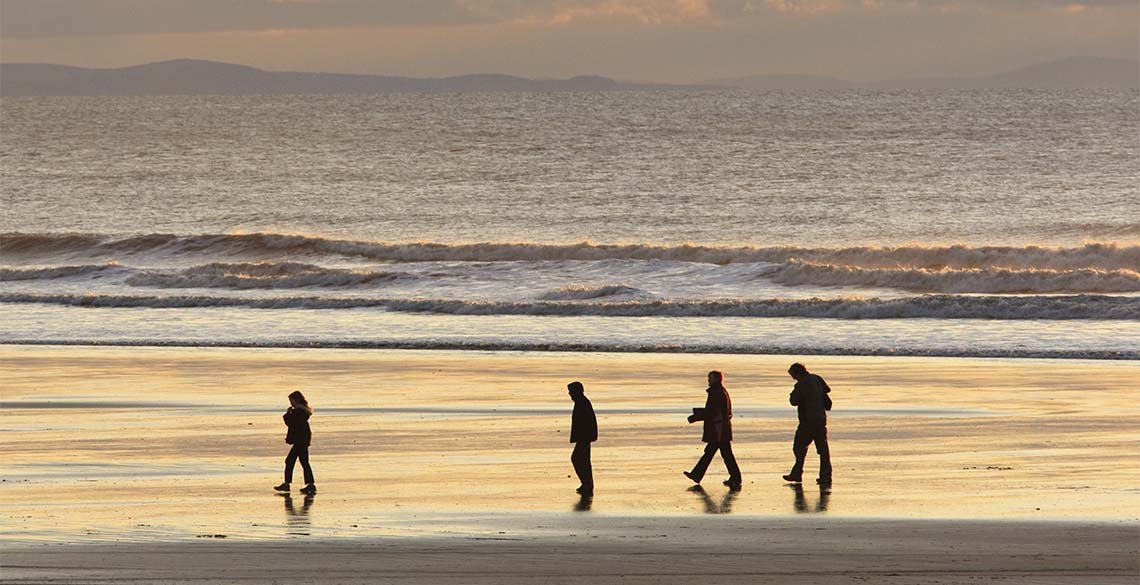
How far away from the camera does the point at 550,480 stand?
15.0 m

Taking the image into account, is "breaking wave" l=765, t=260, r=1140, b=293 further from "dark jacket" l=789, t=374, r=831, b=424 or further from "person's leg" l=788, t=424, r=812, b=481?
"person's leg" l=788, t=424, r=812, b=481

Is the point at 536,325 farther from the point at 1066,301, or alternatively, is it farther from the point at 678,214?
the point at 678,214

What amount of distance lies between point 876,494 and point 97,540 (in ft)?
22.0

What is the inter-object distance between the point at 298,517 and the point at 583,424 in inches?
120

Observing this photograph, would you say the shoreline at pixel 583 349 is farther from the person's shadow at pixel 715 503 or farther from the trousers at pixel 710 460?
the person's shadow at pixel 715 503

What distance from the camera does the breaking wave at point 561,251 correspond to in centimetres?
4731

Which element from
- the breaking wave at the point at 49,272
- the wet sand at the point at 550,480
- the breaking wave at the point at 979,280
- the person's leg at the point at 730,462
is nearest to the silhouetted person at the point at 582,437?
the wet sand at the point at 550,480


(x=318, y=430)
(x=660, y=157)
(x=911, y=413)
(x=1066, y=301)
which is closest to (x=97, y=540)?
(x=318, y=430)

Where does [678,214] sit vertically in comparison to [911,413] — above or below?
above

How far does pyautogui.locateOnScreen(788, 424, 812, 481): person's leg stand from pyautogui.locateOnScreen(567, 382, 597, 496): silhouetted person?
1924 mm

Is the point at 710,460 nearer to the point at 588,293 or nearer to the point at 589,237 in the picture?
the point at 588,293

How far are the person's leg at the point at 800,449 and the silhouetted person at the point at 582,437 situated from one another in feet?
6.31

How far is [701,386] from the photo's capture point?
2241 cm

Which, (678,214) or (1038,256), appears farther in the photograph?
(678,214)
